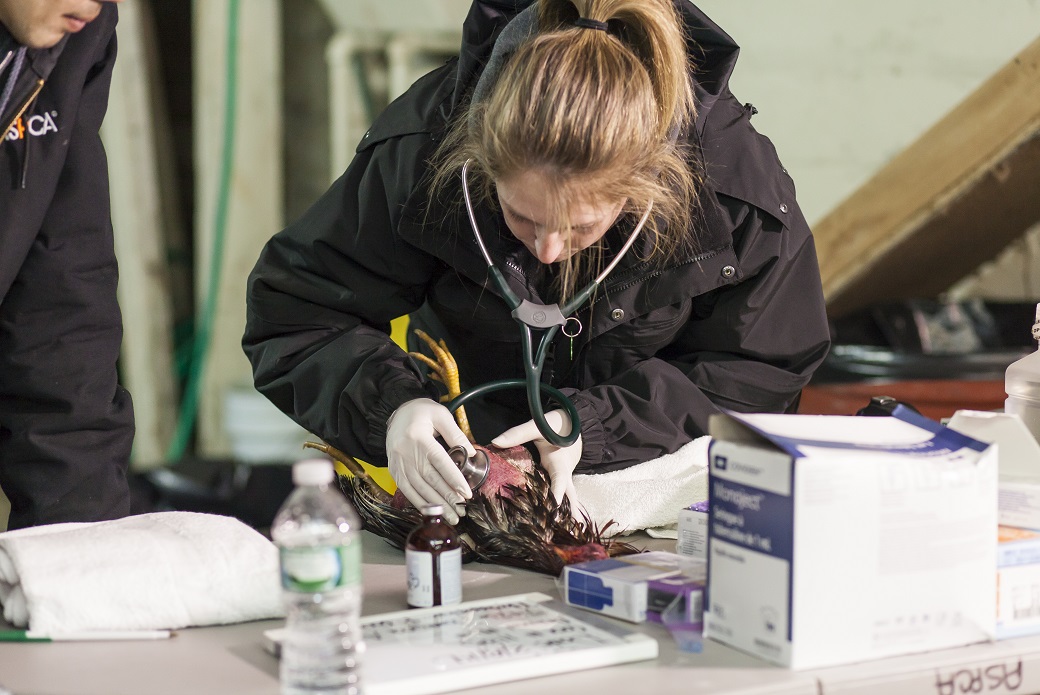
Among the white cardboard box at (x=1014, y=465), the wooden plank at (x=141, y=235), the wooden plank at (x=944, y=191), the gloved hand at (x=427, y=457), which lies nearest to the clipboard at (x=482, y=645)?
the gloved hand at (x=427, y=457)

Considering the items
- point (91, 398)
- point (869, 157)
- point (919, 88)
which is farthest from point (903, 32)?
point (91, 398)

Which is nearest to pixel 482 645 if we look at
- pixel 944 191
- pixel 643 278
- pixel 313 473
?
pixel 313 473

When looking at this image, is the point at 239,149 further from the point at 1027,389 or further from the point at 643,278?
the point at 1027,389

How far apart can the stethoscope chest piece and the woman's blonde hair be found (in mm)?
264

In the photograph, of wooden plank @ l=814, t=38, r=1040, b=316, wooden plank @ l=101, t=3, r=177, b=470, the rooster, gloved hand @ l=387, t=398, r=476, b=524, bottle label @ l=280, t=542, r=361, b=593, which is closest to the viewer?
bottle label @ l=280, t=542, r=361, b=593

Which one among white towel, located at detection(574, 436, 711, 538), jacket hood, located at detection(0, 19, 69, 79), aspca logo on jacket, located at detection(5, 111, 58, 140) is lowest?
white towel, located at detection(574, 436, 711, 538)

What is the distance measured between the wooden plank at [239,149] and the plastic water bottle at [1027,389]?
99.9 inches

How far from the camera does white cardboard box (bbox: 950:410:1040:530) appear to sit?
1016 mm

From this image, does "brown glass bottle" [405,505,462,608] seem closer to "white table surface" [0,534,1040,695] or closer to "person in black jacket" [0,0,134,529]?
"white table surface" [0,534,1040,695]

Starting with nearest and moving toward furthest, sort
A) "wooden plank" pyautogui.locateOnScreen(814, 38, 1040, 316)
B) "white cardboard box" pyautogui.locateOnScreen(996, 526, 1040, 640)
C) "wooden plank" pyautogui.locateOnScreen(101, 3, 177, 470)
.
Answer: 1. "white cardboard box" pyautogui.locateOnScreen(996, 526, 1040, 640)
2. "wooden plank" pyautogui.locateOnScreen(814, 38, 1040, 316)
3. "wooden plank" pyautogui.locateOnScreen(101, 3, 177, 470)

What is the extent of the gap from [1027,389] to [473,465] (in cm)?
61

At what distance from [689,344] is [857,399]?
1.17 metres

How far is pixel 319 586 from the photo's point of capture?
81 cm

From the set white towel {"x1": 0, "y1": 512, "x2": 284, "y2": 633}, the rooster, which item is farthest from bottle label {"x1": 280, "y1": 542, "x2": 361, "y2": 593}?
the rooster
